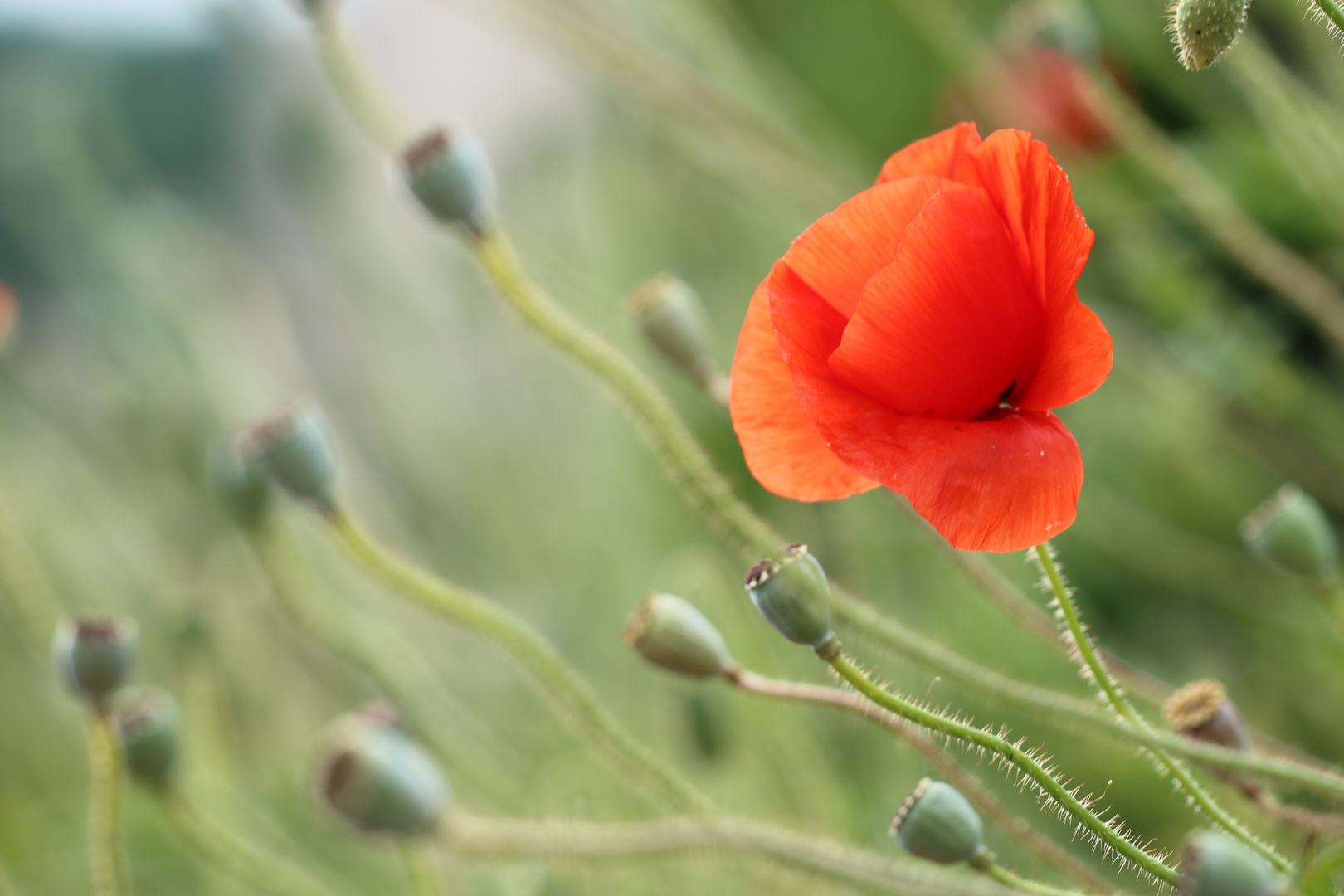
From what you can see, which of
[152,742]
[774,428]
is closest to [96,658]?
[152,742]

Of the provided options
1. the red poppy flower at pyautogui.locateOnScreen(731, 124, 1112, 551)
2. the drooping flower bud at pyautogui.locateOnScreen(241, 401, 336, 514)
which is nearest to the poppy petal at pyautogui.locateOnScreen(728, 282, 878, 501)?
the red poppy flower at pyautogui.locateOnScreen(731, 124, 1112, 551)

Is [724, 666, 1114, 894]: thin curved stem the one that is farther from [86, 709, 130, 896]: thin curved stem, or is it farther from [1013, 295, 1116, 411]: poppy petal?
[86, 709, 130, 896]: thin curved stem

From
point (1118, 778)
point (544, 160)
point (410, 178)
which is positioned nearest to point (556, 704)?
point (410, 178)

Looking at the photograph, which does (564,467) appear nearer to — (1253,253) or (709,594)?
(709,594)

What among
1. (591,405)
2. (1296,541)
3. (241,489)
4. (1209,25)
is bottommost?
(591,405)

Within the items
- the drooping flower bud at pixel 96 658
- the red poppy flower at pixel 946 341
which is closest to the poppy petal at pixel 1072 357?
the red poppy flower at pixel 946 341

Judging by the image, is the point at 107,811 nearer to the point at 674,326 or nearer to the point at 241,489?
the point at 241,489

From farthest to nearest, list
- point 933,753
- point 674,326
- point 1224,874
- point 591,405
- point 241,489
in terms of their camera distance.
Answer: point 591,405, point 241,489, point 674,326, point 933,753, point 1224,874
